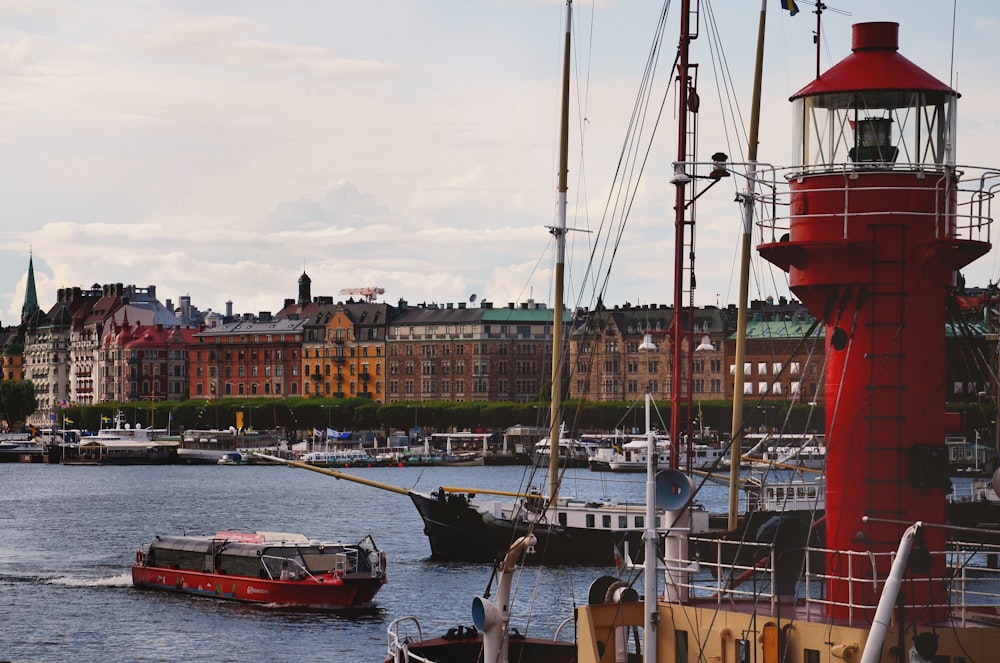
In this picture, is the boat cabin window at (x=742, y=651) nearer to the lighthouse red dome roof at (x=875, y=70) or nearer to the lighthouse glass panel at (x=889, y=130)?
the lighthouse glass panel at (x=889, y=130)

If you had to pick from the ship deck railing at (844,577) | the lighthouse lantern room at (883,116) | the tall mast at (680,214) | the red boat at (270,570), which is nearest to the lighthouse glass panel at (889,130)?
the lighthouse lantern room at (883,116)

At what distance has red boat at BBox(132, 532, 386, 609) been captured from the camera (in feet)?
188

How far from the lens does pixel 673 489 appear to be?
14.3 metres

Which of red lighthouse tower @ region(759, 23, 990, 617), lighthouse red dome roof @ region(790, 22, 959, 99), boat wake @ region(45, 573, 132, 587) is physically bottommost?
boat wake @ region(45, 573, 132, 587)

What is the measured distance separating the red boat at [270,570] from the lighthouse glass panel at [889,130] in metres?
43.8

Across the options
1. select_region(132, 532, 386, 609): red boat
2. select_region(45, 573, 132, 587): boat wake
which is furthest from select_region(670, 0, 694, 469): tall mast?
select_region(45, 573, 132, 587): boat wake

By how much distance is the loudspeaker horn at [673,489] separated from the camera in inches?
563

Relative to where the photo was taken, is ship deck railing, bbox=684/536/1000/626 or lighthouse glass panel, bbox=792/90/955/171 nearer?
ship deck railing, bbox=684/536/1000/626

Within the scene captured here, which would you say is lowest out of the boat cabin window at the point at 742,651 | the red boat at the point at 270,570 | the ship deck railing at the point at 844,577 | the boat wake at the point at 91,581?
the boat wake at the point at 91,581

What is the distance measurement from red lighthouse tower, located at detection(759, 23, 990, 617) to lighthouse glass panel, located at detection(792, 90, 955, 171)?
0.03 feet

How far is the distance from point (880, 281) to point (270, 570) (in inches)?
1860

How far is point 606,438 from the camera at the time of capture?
193125 mm

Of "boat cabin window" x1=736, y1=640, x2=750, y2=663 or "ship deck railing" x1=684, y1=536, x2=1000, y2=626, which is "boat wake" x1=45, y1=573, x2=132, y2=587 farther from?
→ "boat cabin window" x1=736, y1=640, x2=750, y2=663

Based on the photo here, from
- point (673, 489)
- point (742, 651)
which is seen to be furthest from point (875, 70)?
point (742, 651)
